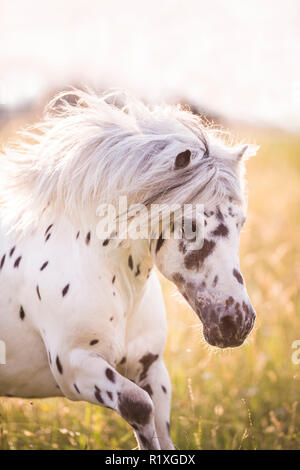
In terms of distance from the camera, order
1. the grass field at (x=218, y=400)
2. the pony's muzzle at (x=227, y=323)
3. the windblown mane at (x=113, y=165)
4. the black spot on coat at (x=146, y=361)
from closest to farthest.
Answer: the pony's muzzle at (x=227, y=323) < the windblown mane at (x=113, y=165) < the black spot on coat at (x=146, y=361) < the grass field at (x=218, y=400)

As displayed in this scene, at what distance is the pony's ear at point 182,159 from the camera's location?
2191 millimetres

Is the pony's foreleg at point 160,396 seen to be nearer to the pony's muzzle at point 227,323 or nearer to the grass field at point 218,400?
the grass field at point 218,400

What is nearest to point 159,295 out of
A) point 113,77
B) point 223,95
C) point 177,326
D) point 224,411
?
point 224,411

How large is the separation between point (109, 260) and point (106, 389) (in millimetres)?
583

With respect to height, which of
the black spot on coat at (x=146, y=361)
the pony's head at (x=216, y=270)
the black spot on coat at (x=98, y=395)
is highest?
the pony's head at (x=216, y=270)

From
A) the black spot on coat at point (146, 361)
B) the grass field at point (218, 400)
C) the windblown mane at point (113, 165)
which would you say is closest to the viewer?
the windblown mane at point (113, 165)

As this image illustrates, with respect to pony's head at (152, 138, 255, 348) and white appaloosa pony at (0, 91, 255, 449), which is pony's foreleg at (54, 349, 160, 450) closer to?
white appaloosa pony at (0, 91, 255, 449)

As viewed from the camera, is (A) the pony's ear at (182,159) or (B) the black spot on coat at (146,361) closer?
(A) the pony's ear at (182,159)

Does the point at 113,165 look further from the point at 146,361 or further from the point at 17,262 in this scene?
the point at 146,361

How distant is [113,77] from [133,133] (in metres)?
4.44

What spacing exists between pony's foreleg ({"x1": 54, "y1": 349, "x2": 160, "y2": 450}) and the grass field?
1.52 feet

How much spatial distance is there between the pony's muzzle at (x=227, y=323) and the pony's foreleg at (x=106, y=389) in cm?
39

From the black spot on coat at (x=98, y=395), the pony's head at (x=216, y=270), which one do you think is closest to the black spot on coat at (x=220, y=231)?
the pony's head at (x=216, y=270)

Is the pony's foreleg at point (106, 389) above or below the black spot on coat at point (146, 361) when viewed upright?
above
